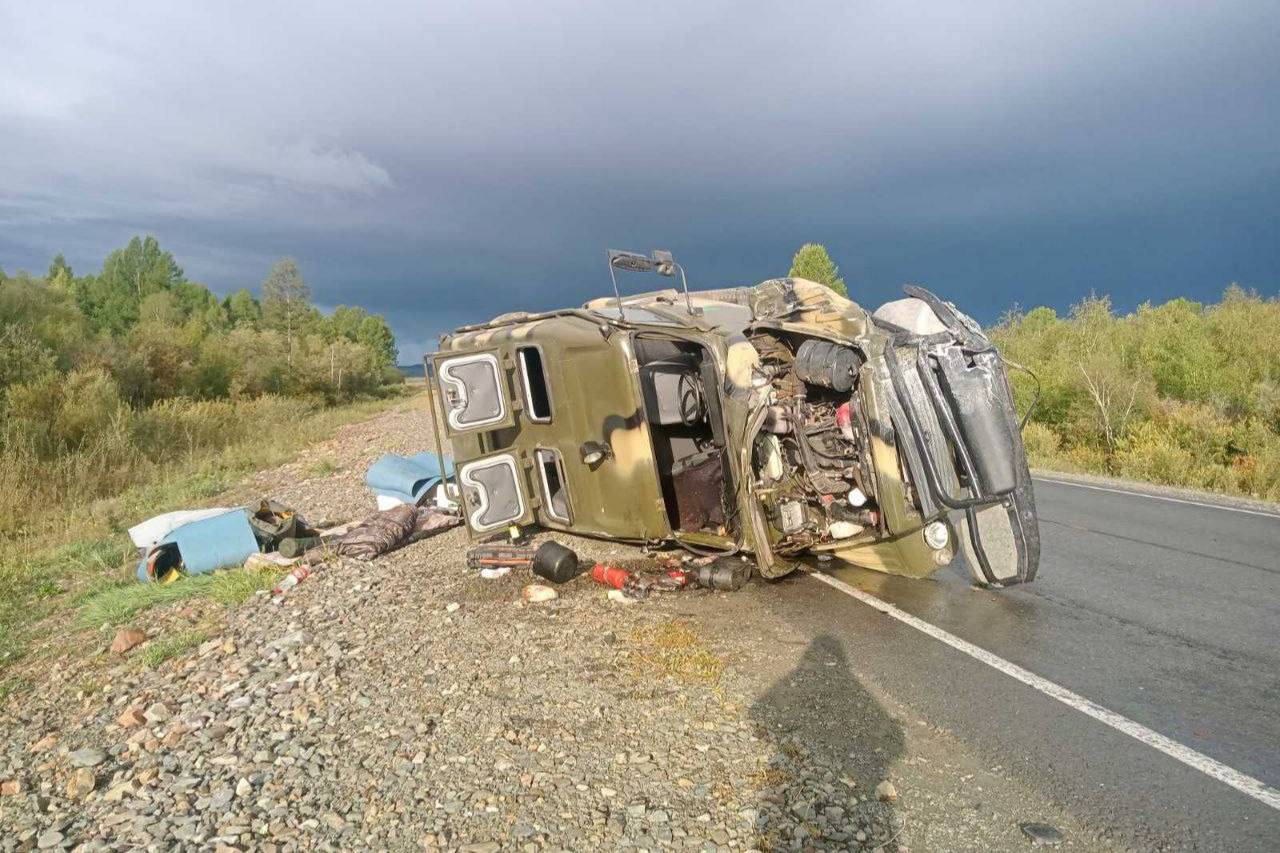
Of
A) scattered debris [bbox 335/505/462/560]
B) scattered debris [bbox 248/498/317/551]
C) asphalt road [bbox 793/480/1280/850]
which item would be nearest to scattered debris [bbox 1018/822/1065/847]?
asphalt road [bbox 793/480/1280/850]

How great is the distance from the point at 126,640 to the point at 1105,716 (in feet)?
22.7

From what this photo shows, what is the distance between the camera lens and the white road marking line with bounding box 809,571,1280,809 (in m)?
3.31

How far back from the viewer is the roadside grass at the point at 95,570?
6980 millimetres

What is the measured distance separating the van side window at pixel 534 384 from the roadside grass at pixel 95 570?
307 centimetres

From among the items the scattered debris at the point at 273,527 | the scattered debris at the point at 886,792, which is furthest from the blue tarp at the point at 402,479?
the scattered debris at the point at 886,792

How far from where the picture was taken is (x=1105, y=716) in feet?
13.0

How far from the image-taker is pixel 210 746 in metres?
4.12

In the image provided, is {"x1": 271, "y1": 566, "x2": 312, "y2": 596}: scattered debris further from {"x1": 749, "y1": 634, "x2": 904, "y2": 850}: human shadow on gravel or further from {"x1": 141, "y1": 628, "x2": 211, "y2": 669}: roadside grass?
{"x1": 749, "y1": 634, "x2": 904, "y2": 850}: human shadow on gravel

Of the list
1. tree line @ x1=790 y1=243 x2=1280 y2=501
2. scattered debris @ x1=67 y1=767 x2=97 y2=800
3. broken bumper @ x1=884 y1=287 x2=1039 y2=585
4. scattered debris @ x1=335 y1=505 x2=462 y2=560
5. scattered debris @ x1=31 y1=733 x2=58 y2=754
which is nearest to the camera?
scattered debris @ x1=67 y1=767 x2=97 y2=800

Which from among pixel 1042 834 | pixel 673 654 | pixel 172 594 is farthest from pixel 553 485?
pixel 1042 834

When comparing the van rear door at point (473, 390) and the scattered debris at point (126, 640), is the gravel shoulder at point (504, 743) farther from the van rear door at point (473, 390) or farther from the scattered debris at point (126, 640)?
the van rear door at point (473, 390)

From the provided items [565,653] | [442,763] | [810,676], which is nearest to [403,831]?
[442,763]

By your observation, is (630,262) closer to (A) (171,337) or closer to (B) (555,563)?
(B) (555,563)

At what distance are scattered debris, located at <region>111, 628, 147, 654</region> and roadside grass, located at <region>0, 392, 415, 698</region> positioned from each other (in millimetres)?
620
